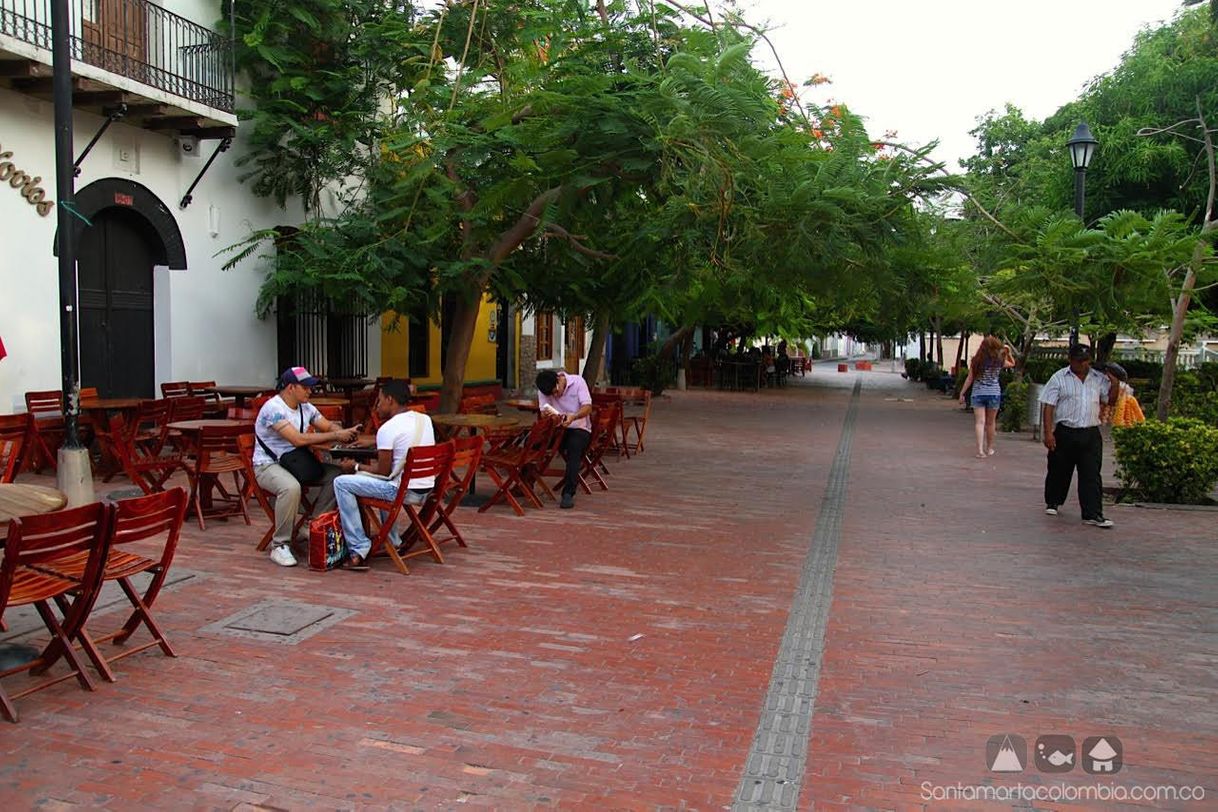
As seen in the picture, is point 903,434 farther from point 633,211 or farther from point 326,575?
point 326,575

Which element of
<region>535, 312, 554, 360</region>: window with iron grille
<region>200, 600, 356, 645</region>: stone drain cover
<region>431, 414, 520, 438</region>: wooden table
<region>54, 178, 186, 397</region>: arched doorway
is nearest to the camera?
<region>200, 600, 356, 645</region>: stone drain cover

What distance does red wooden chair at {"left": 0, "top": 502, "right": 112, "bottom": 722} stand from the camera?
3828 millimetres

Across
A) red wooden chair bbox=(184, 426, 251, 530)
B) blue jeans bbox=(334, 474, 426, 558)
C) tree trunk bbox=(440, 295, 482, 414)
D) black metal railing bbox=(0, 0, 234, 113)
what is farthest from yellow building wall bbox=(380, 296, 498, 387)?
blue jeans bbox=(334, 474, 426, 558)

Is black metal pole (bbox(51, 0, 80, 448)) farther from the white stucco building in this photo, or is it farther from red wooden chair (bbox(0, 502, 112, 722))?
red wooden chair (bbox(0, 502, 112, 722))

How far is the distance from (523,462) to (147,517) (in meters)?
4.56

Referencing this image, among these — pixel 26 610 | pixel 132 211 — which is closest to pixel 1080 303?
pixel 26 610

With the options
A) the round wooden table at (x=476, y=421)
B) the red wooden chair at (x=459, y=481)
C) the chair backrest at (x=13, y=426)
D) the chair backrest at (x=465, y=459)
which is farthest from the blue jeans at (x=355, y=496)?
the chair backrest at (x=13, y=426)

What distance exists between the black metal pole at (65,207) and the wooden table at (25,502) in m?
2.68

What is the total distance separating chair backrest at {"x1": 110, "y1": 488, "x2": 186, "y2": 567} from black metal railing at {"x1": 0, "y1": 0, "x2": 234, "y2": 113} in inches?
288

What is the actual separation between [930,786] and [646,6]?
7163mm

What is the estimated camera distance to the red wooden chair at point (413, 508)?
6395mm

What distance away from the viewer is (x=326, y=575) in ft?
21.1

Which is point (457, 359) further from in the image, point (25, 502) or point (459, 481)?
point (25, 502)

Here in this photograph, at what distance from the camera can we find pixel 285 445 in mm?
6875
